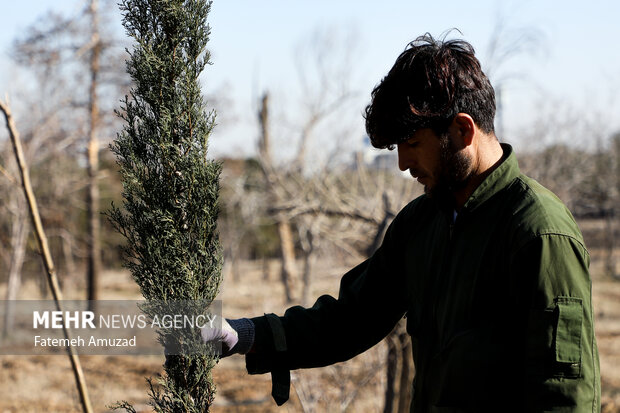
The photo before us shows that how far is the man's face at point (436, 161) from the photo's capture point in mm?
2105

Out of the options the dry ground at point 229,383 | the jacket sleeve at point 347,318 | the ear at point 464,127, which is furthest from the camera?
the dry ground at point 229,383

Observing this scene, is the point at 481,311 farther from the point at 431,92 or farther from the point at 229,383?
the point at 229,383

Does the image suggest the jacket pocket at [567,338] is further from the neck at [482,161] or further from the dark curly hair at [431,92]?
the dark curly hair at [431,92]

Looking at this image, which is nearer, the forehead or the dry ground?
the forehead

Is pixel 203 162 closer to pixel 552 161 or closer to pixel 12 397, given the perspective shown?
pixel 12 397

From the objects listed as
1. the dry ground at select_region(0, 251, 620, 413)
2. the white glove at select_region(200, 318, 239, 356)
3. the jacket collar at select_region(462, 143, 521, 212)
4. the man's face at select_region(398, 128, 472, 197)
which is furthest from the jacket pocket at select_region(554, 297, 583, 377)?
the dry ground at select_region(0, 251, 620, 413)

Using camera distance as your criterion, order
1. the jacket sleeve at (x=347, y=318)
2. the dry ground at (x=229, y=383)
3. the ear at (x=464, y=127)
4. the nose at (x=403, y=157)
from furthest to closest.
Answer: the dry ground at (x=229, y=383)
the jacket sleeve at (x=347, y=318)
the nose at (x=403, y=157)
the ear at (x=464, y=127)

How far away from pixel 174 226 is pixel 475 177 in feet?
3.59

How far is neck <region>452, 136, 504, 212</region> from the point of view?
6.98 ft

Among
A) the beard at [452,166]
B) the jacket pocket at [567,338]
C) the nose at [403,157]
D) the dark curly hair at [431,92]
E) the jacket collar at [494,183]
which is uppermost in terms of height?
the dark curly hair at [431,92]

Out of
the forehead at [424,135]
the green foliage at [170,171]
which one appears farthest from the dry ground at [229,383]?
the forehead at [424,135]

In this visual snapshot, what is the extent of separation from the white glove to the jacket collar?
3.28 ft

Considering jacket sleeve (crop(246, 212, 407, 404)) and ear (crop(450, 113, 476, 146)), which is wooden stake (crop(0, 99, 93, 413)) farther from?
ear (crop(450, 113, 476, 146))

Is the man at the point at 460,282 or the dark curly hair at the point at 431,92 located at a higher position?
the dark curly hair at the point at 431,92
